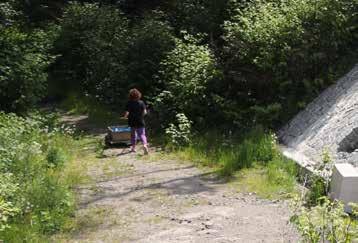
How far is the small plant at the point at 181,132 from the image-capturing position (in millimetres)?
12336

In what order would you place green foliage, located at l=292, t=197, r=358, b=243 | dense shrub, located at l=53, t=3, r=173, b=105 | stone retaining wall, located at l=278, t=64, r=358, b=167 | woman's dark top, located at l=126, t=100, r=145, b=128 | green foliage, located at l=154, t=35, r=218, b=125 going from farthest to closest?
dense shrub, located at l=53, t=3, r=173, b=105 → green foliage, located at l=154, t=35, r=218, b=125 → woman's dark top, located at l=126, t=100, r=145, b=128 → stone retaining wall, located at l=278, t=64, r=358, b=167 → green foliage, located at l=292, t=197, r=358, b=243

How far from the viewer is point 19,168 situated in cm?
834

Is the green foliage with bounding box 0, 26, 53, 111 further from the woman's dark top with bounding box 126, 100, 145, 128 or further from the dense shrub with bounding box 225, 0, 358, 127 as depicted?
the dense shrub with bounding box 225, 0, 358, 127

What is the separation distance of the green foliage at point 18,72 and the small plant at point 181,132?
3.37 m

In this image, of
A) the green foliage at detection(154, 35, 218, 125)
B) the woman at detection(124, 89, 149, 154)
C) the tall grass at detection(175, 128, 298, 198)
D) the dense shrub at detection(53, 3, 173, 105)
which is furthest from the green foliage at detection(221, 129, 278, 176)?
the dense shrub at detection(53, 3, 173, 105)

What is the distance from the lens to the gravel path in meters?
7.18

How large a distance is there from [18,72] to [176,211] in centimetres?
606

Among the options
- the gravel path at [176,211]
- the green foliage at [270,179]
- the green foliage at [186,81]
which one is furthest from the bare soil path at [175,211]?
the green foliage at [186,81]

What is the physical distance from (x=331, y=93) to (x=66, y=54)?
1276 cm

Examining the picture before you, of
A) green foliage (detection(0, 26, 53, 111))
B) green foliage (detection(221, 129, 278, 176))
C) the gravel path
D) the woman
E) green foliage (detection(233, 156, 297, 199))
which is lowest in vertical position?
the gravel path

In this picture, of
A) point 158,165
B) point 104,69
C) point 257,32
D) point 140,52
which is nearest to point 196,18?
point 140,52

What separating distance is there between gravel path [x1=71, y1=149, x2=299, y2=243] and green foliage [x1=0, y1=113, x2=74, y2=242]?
0.43 m

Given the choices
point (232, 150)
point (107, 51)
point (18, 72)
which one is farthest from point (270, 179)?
point (107, 51)

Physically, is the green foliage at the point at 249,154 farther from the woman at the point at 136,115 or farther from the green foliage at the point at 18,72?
the green foliage at the point at 18,72
